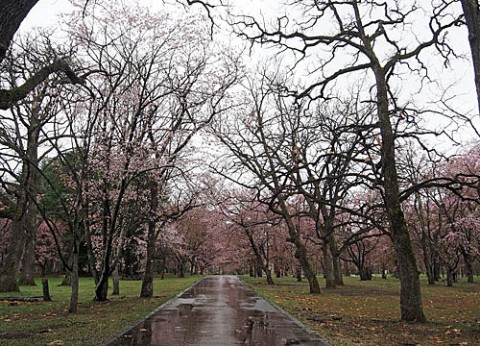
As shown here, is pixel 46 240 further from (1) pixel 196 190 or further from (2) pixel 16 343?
(2) pixel 16 343

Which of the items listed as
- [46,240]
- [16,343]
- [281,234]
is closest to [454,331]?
[16,343]

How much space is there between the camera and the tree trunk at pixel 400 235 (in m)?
11.0

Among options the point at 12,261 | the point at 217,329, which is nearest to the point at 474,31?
the point at 217,329

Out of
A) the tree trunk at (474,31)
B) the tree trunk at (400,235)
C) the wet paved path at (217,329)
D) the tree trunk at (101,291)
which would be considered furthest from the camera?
the tree trunk at (101,291)

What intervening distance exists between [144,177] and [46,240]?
39164 millimetres

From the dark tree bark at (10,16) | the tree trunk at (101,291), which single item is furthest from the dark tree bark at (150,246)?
the dark tree bark at (10,16)

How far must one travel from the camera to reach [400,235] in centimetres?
1127

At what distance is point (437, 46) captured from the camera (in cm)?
1209

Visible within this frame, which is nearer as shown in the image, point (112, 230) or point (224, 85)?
point (112, 230)

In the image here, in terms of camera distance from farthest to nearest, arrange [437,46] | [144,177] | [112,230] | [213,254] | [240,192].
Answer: [213,254], [240,192], [144,177], [112,230], [437,46]

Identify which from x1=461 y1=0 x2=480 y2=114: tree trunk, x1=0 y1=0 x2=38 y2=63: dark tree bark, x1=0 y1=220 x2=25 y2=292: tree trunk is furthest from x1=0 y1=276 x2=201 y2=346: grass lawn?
x1=461 y1=0 x2=480 y2=114: tree trunk

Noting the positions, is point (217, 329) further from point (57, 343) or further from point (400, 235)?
point (400, 235)

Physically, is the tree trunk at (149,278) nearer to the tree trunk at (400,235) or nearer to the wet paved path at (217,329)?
the wet paved path at (217,329)

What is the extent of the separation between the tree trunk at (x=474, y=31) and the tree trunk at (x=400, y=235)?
143 inches
